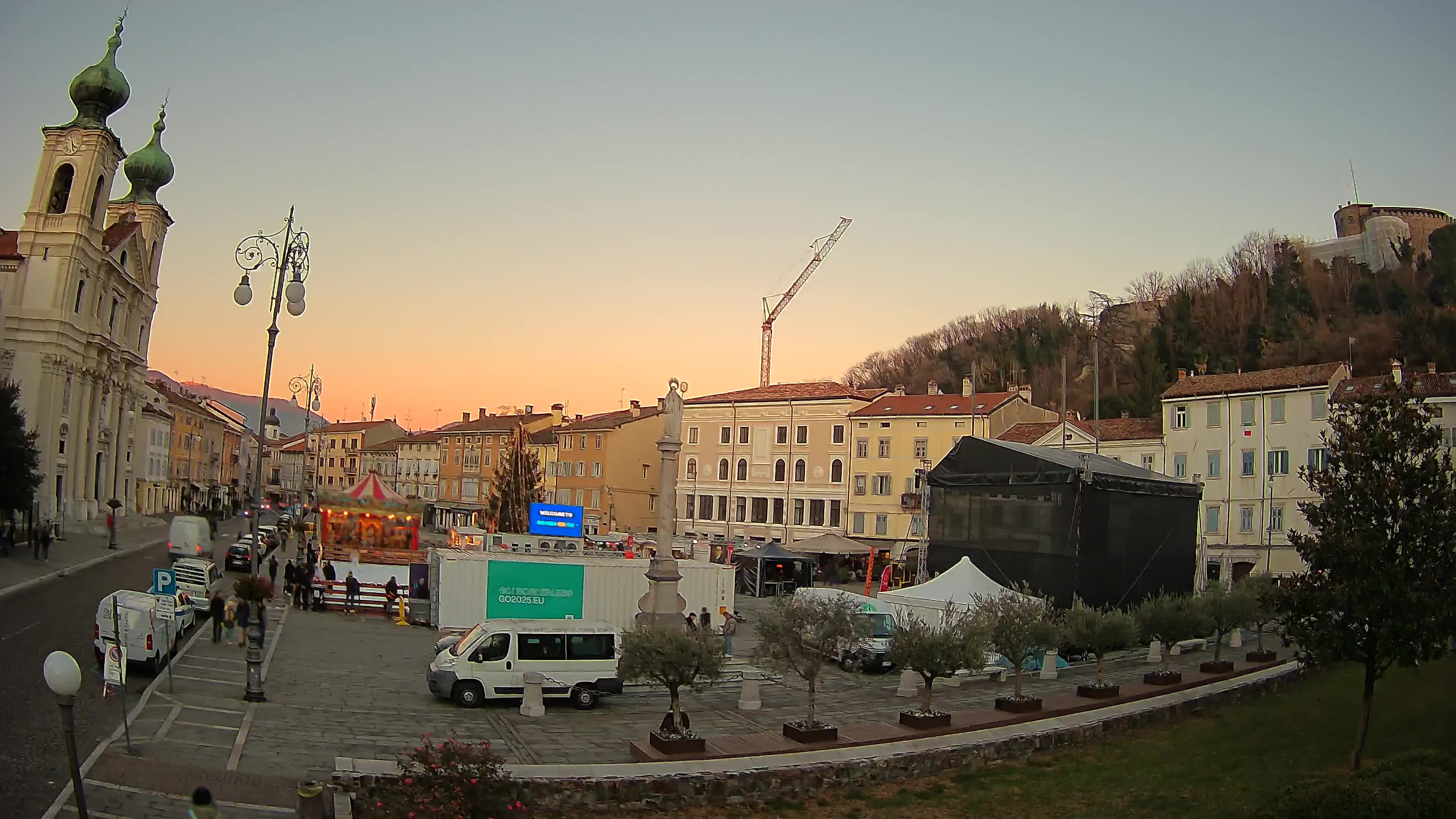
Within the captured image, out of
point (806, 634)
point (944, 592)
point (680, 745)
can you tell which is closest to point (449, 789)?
point (680, 745)

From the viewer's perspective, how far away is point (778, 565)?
50.4 meters

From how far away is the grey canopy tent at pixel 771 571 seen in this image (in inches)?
1853

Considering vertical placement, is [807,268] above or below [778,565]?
above

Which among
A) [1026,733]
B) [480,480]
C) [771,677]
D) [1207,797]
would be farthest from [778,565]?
[480,480]

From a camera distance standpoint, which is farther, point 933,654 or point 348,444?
point 348,444

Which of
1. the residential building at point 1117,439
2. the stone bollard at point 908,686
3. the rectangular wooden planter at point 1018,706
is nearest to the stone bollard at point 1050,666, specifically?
the stone bollard at point 908,686

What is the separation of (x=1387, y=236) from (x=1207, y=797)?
111782mm

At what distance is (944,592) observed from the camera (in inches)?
1146

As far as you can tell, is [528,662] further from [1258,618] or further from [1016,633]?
[1258,618]

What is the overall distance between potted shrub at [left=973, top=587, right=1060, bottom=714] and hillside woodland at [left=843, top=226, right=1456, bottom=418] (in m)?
32.3

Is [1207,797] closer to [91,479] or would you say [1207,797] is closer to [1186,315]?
[91,479]

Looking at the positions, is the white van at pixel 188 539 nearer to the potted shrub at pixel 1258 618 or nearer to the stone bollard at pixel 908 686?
the stone bollard at pixel 908 686

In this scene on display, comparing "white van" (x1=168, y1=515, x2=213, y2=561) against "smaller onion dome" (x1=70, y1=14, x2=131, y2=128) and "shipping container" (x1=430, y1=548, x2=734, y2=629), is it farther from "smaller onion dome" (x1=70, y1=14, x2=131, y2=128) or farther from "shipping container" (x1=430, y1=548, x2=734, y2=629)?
"smaller onion dome" (x1=70, y1=14, x2=131, y2=128)

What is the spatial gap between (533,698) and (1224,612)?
1789cm
